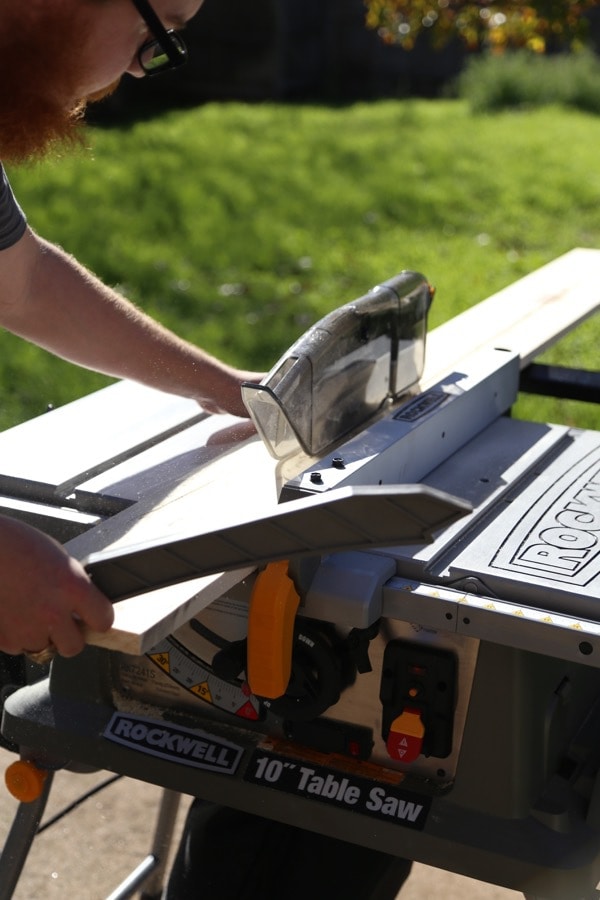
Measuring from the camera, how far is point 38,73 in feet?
5.04

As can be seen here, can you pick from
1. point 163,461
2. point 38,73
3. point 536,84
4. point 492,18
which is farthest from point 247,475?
point 536,84

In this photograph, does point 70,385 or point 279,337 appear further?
point 279,337

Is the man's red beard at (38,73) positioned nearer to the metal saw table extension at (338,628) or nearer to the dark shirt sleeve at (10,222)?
the dark shirt sleeve at (10,222)

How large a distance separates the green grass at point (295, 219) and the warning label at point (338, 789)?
2.91m

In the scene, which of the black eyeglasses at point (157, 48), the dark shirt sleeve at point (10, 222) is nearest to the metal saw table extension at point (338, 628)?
the dark shirt sleeve at point (10, 222)

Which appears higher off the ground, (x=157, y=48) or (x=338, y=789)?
(x=157, y=48)

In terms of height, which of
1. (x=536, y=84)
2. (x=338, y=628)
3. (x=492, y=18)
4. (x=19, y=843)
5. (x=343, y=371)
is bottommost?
(x=536, y=84)

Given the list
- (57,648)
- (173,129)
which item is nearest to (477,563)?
(57,648)

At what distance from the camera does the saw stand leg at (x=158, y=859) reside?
236cm

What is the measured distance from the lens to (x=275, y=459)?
5.51 feet

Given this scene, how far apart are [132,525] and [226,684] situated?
0.86ft

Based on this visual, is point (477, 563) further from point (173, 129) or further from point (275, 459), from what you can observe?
point (173, 129)

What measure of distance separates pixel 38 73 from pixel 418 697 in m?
0.96

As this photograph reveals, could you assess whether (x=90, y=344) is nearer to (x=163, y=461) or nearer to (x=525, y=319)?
(x=163, y=461)
